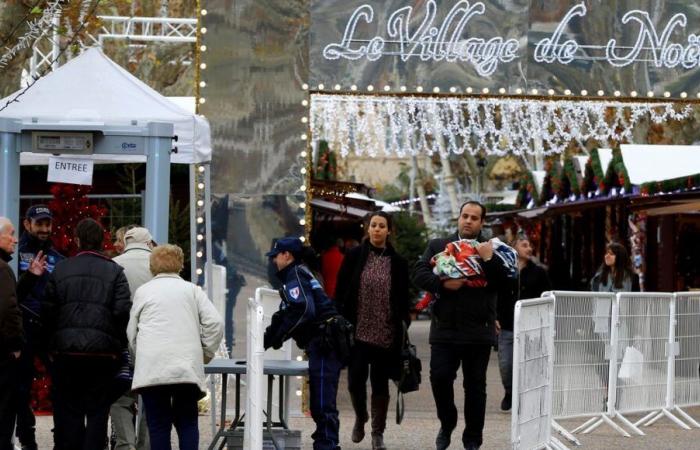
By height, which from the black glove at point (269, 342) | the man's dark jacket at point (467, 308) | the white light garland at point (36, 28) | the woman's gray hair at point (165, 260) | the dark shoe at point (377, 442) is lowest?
the dark shoe at point (377, 442)

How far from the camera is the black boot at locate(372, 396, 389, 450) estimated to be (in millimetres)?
11492

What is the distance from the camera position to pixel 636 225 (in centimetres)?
2384

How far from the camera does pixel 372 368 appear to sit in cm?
1167

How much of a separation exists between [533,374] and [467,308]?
0.68m

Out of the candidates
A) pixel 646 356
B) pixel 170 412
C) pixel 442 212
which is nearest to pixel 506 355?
pixel 646 356

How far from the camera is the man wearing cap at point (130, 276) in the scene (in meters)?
10.0

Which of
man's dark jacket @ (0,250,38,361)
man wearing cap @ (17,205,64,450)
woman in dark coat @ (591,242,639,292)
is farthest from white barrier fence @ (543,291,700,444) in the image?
man's dark jacket @ (0,250,38,361)

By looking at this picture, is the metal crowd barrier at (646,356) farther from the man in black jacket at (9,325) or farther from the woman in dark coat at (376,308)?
the man in black jacket at (9,325)

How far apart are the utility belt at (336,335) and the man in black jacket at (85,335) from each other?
152cm

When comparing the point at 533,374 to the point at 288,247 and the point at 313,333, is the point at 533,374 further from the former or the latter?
the point at 288,247

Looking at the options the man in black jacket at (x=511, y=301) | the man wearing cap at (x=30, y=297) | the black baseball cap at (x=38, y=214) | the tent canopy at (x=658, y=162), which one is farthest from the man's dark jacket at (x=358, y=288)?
the tent canopy at (x=658, y=162)

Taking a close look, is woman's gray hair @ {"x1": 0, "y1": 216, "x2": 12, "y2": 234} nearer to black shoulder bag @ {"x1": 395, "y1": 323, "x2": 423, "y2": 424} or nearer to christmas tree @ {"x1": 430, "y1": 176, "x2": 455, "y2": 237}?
black shoulder bag @ {"x1": 395, "y1": 323, "x2": 423, "y2": 424}

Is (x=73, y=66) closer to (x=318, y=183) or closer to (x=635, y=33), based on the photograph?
(x=635, y=33)

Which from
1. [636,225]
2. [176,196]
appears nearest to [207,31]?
[176,196]
